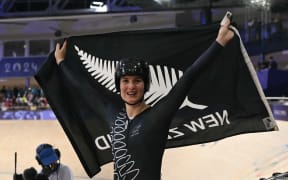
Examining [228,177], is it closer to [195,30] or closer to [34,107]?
[195,30]

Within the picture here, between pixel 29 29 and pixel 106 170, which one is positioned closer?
pixel 106 170

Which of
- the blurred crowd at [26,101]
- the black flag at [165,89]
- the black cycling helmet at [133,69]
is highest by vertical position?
the black cycling helmet at [133,69]

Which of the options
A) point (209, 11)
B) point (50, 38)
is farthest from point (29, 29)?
point (209, 11)

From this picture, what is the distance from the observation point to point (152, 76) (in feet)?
7.51

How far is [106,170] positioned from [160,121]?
4814 millimetres

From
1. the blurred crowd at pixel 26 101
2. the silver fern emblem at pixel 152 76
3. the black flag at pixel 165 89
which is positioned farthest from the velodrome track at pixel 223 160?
the blurred crowd at pixel 26 101

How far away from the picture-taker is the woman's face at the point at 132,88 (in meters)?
1.57

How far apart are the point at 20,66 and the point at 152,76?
1746cm

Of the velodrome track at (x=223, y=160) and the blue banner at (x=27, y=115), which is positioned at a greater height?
the velodrome track at (x=223, y=160)

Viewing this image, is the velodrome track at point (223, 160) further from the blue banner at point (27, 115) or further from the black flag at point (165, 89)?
the black flag at point (165, 89)

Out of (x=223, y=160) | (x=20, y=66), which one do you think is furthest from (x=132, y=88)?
(x=20, y=66)

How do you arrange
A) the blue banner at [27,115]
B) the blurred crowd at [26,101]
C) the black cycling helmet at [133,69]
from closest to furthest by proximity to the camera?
the black cycling helmet at [133,69] → the blue banner at [27,115] → the blurred crowd at [26,101]

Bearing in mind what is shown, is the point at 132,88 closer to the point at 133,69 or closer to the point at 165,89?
the point at 133,69

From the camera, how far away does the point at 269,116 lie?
7.37ft
